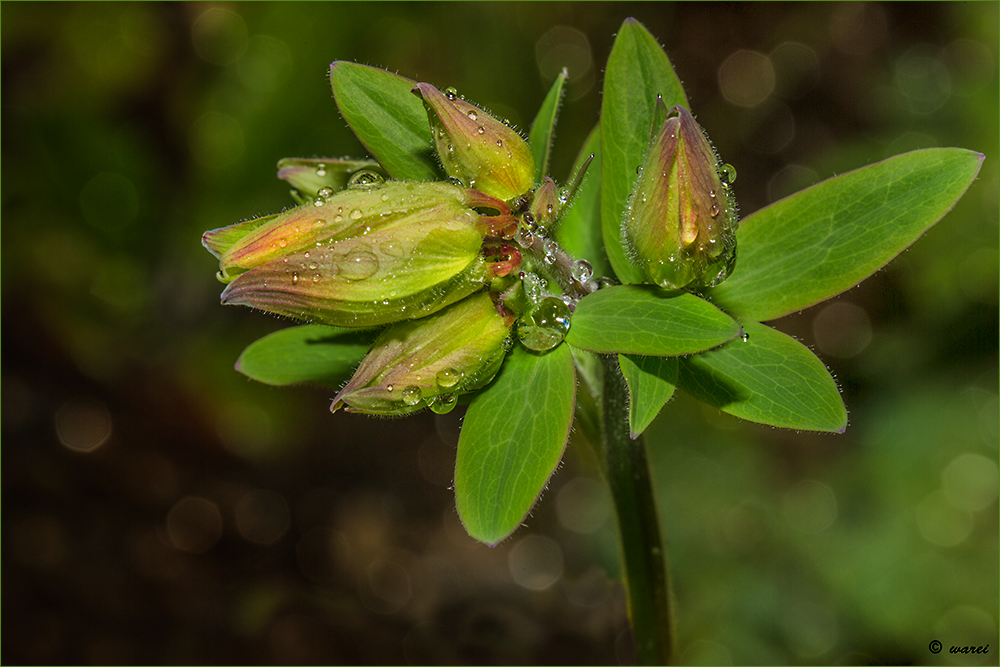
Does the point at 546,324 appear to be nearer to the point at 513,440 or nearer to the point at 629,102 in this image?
the point at 513,440

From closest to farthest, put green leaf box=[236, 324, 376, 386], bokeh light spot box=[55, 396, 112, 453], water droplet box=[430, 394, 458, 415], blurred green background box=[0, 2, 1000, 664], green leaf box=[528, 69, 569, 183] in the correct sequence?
water droplet box=[430, 394, 458, 415]
green leaf box=[528, 69, 569, 183]
green leaf box=[236, 324, 376, 386]
blurred green background box=[0, 2, 1000, 664]
bokeh light spot box=[55, 396, 112, 453]

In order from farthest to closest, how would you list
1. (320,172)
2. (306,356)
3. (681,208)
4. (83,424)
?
1. (83,424)
2. (306,356)
3. (320,172)
4. (681,208)

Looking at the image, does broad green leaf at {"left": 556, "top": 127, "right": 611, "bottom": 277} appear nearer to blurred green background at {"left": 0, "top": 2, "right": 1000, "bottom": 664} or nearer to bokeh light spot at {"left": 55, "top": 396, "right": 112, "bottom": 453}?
blurred green background at {"left": 0, "top": 2, "right": 1000, "bottom": 664}

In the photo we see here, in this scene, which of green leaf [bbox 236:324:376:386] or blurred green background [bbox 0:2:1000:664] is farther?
blurred green background [bbox 0:2:1000:664]

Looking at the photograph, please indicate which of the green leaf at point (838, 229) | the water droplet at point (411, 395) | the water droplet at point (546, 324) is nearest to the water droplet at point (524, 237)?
the water droplet at point (546, 324)

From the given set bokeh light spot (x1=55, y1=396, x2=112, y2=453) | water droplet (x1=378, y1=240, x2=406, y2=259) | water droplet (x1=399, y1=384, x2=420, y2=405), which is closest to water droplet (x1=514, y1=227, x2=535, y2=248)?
water droplet (x1=378, y1=240, x2=406, y2=259)

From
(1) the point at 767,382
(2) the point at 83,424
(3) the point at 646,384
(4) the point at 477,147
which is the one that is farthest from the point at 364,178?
(2) the point at 83,424

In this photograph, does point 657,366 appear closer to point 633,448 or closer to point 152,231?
point 633,448
